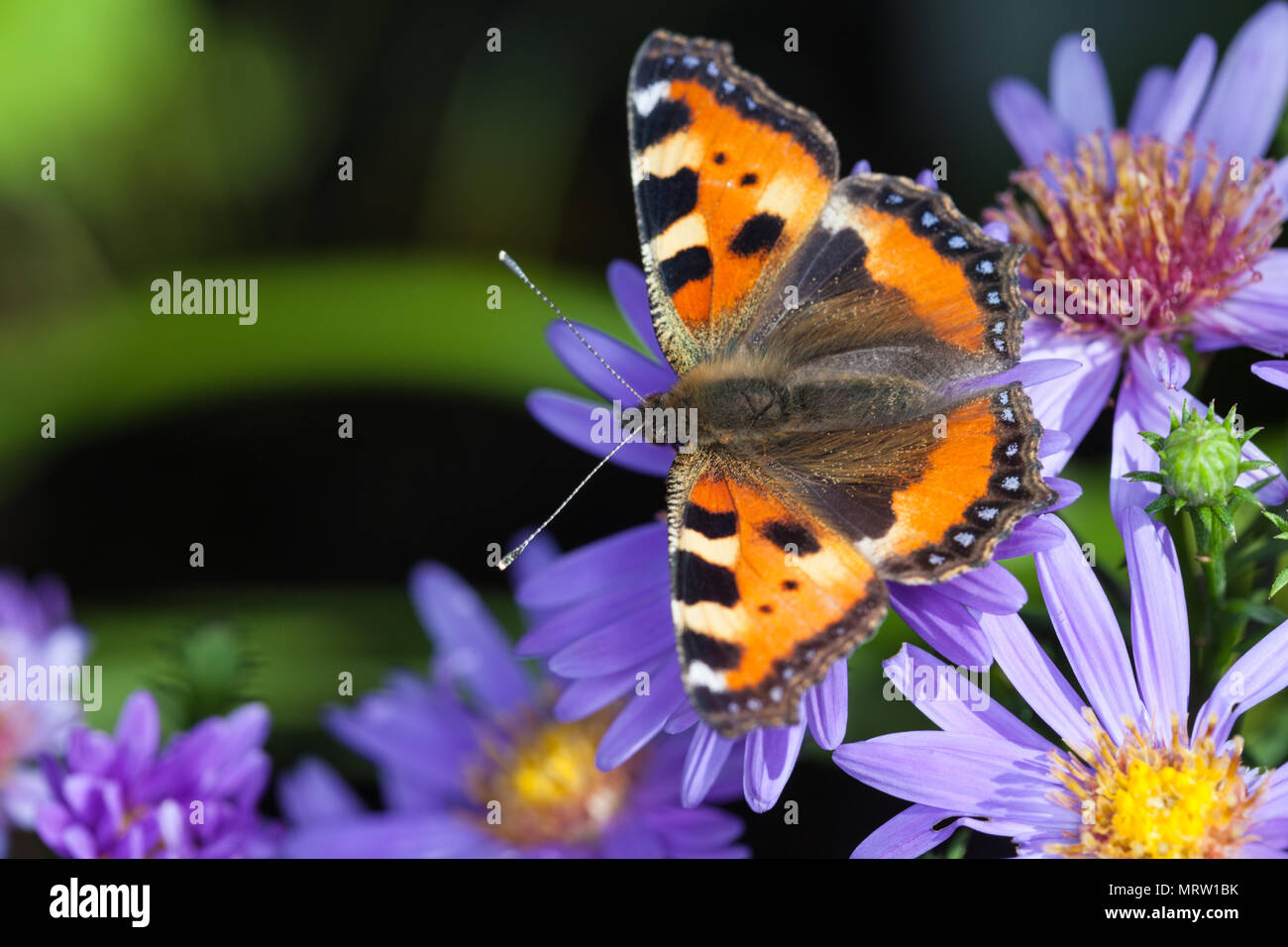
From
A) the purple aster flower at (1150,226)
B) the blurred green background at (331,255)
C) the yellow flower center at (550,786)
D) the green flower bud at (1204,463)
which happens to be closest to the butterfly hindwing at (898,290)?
the purple aster flower at (1150,226)

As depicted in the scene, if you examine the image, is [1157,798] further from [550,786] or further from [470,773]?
[470,773]

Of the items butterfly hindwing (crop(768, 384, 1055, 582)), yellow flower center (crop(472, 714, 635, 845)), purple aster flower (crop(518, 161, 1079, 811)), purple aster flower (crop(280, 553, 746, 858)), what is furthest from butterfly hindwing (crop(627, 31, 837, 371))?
yellow flower center (crop(472, 714, 635, 845))

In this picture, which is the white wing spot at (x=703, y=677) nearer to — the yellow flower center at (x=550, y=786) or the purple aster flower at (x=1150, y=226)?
the purple aster flower at (x=1150, y=226)

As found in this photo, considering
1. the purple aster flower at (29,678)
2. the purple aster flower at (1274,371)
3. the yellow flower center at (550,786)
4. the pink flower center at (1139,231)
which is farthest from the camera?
the yellow flower center at (550,786)

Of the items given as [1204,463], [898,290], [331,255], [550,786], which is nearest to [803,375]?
[898,290]

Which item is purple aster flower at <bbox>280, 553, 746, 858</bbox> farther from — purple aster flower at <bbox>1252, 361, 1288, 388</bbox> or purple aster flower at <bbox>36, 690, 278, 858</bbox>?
purple aster flower at <bbox>1252, 361, 1288, 388</bbox>
